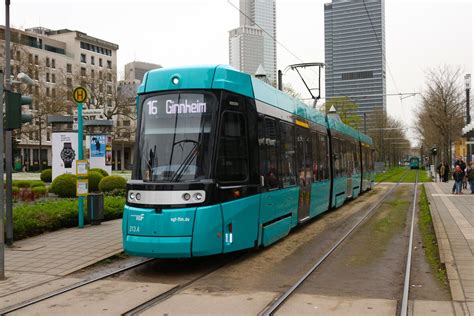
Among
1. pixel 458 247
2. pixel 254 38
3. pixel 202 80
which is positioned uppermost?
pixel 254 38

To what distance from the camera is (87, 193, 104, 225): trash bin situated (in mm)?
13367

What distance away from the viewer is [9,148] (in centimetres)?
1088

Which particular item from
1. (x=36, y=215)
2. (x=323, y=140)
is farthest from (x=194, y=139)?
(x=323, y=140)

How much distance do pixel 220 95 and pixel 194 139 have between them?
34.1 inches

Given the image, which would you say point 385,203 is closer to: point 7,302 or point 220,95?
point 220,95

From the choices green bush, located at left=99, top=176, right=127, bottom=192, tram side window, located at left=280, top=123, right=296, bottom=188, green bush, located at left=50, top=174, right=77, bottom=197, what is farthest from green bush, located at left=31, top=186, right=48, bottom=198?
tram side window, located at left=280, top=123, right=296, bottom=188

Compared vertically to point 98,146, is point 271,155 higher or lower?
lower

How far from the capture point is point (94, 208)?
13391 millimetres

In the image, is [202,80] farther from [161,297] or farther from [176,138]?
[161,297]

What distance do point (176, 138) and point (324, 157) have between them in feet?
26.0

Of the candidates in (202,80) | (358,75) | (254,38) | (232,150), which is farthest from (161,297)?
(358,75)

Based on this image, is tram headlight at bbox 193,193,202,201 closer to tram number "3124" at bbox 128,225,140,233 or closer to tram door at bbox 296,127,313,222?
tram number "3124" at bbox 128,225,140,233

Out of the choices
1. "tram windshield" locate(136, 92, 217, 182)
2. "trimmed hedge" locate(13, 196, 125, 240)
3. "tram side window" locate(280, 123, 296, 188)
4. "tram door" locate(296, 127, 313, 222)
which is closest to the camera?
"tram windshield" locate(136, 92, 217, 182)

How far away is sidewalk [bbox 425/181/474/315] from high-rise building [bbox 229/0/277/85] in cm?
959
